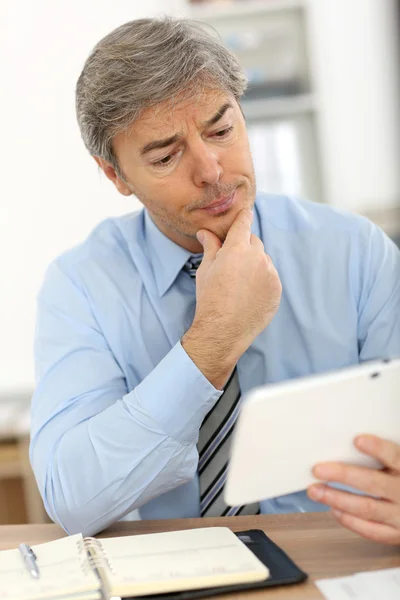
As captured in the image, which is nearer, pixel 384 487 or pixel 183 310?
pixel 384 487

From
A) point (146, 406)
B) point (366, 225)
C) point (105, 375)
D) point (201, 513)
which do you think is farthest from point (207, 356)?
point (366, 225)

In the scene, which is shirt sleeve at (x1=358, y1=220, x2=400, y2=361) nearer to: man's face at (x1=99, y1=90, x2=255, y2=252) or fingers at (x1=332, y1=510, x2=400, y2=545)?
man's face at (x1=99, y1=90, x2=255, y2=252)

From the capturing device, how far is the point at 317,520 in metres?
1.14

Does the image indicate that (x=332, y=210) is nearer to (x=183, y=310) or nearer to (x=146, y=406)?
(x=183, y=310)

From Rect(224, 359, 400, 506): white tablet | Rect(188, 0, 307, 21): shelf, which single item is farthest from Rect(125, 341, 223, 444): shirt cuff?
Rect(188, 0, 307, 21): shelf

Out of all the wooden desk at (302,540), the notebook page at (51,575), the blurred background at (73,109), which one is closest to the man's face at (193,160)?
the wooden desk at (302,540)

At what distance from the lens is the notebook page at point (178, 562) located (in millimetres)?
910

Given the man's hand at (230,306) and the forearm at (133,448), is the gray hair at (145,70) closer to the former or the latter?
the man's hand at (230,306)

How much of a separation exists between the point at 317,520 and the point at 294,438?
0.30 metres

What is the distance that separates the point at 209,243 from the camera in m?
1.38

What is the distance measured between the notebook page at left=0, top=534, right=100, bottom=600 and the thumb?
0.51m

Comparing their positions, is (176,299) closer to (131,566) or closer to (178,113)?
(178,113)

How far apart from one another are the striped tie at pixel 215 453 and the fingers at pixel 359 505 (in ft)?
1.44

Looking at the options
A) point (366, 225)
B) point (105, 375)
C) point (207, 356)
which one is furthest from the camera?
point (366, 225)
